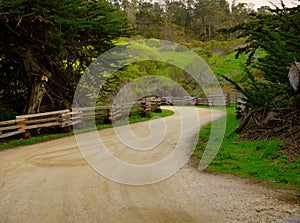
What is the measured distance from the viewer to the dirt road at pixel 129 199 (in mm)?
4789

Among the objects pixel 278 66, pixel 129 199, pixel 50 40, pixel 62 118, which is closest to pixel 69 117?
pixel 62 118

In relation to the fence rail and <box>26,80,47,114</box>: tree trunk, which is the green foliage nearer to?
the fence rail

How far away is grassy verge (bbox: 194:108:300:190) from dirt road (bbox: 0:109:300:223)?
22.6 inches

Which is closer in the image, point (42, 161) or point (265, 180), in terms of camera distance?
point (265, 180)

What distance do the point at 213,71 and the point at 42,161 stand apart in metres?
47.1

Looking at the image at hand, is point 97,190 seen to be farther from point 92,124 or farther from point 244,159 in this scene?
point 92,124

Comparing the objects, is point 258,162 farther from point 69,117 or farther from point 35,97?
point 35,97

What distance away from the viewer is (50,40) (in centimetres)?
1488

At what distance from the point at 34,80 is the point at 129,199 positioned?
41.0 feet

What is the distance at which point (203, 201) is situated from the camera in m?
5.48

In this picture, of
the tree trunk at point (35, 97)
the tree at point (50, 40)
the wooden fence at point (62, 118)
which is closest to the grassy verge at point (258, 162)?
the wooden fence at point (62, 118)

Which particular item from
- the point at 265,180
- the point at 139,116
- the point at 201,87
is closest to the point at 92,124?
the point at 139,116

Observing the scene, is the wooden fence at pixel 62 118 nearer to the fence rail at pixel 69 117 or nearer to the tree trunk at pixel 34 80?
the fence rail at pixel 69 117

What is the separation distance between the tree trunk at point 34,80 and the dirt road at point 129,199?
324 inches
